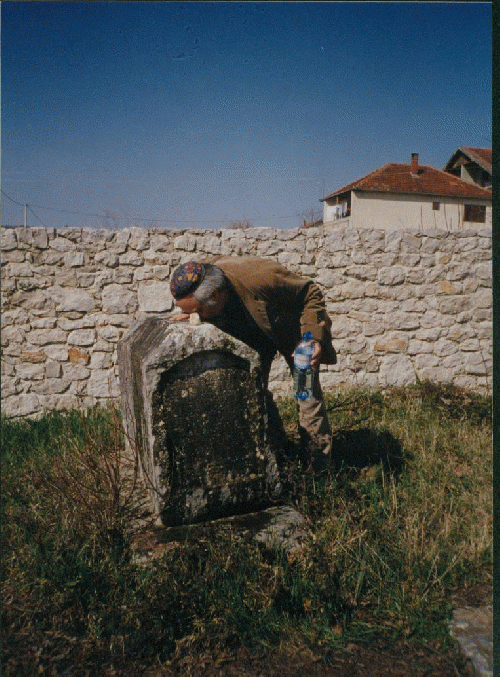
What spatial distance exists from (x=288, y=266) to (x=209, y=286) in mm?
3143

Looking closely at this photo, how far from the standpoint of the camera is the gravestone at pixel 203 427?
8.77ft

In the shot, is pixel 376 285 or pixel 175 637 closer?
pixel 175 637

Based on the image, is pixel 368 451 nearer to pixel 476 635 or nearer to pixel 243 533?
pixel 243 533

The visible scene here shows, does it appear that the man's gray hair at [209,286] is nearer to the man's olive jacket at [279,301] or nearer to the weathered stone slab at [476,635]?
the man's olive jacket at [279,301]

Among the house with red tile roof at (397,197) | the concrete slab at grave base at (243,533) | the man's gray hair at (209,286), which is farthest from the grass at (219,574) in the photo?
the house with red tile roof at (397,197)

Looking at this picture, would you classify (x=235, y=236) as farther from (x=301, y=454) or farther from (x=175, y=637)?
(x=175, y=637)

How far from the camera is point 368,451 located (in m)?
4.02

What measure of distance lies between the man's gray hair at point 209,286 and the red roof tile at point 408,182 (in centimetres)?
1629

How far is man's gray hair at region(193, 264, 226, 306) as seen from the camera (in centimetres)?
295

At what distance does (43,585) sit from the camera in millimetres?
2416

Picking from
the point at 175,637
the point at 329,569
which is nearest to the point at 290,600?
the point at 329,569

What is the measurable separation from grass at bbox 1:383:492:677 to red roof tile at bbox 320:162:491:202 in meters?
16.4

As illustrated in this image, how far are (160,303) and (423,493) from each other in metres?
3.60

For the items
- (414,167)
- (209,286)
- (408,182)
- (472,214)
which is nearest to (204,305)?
(209,286)
